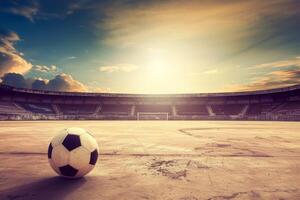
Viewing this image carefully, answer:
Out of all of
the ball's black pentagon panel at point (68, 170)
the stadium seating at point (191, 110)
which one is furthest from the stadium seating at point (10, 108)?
the ball's black pentagon panel at point (68, 170)

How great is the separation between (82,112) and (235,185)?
171ft

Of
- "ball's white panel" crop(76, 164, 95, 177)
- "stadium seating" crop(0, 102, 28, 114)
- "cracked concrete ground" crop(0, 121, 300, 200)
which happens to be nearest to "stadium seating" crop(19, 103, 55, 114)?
"stadium seating" crop(0, 102, 28, 114)

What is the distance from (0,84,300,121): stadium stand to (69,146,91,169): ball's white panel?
1577 inches

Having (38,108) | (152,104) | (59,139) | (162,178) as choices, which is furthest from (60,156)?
(152,104)

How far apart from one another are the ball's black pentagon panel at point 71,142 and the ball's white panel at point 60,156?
0.20 ft

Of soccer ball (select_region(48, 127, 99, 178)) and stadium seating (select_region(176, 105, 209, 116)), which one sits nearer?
soccer ball (select_region(48, 127, 99, 178))

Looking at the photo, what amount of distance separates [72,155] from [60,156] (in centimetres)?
19

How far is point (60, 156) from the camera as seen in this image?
3.72m

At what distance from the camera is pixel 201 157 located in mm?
5617

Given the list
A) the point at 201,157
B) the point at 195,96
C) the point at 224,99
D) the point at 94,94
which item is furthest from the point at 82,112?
the point at 201,157

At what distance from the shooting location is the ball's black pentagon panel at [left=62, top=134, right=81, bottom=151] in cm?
376

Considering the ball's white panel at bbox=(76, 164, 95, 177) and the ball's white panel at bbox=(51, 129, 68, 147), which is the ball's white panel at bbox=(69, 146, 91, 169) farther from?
the ball's white panel at bbox=(51, 129, 68, 147)

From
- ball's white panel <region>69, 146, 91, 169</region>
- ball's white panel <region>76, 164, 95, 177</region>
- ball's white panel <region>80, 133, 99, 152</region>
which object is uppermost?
ball's white panel <region>80, 133, 99, 152</region>

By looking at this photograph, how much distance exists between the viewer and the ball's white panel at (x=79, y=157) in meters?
3.68
